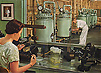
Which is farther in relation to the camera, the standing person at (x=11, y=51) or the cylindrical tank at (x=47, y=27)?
the cylindrical tank at (x=47, y=27)

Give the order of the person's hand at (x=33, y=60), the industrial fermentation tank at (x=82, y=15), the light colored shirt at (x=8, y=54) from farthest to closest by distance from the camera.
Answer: the industrial fermentation tank at (x=82, y=15) < the person's hand at (x=33, y=60) < the light colored shirt at (x=8, y=54)

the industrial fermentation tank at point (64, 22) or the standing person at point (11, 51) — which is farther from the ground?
the industrial fermentation tank at point (64, 22)

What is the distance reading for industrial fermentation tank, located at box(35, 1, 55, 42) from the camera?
2129 millimetres

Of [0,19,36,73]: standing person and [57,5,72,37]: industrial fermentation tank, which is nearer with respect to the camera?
[0,19,36,73]: standing person

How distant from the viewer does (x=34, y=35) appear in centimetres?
216

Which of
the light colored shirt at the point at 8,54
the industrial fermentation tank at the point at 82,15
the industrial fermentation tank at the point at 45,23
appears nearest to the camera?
the light colored shirt at the point at 8,54

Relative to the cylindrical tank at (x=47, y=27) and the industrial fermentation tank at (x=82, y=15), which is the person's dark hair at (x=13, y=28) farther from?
the industrial fermentation tank at (x=82, y=15)

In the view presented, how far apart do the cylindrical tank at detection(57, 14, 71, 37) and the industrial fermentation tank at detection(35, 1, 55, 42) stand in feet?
0.25

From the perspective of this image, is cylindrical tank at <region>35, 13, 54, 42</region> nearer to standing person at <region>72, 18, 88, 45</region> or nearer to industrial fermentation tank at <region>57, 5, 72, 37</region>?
industrial fermentation tank at <region>57, 5, 72, 37</region>

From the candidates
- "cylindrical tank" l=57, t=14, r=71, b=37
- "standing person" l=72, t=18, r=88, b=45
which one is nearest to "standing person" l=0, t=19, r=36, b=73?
"cylindrical tank" l=57, t=14, r=71, b=37

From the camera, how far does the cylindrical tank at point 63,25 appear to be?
2.08 metres

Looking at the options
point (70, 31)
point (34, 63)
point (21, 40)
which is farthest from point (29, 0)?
point (34, 63)

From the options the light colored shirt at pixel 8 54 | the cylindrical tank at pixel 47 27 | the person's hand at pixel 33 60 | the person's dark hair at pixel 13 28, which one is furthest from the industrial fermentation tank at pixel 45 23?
the light colored shirt at pixel 8 54

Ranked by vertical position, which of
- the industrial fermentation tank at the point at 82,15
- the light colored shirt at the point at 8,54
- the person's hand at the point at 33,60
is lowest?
the person's hand at the point at 33,60
